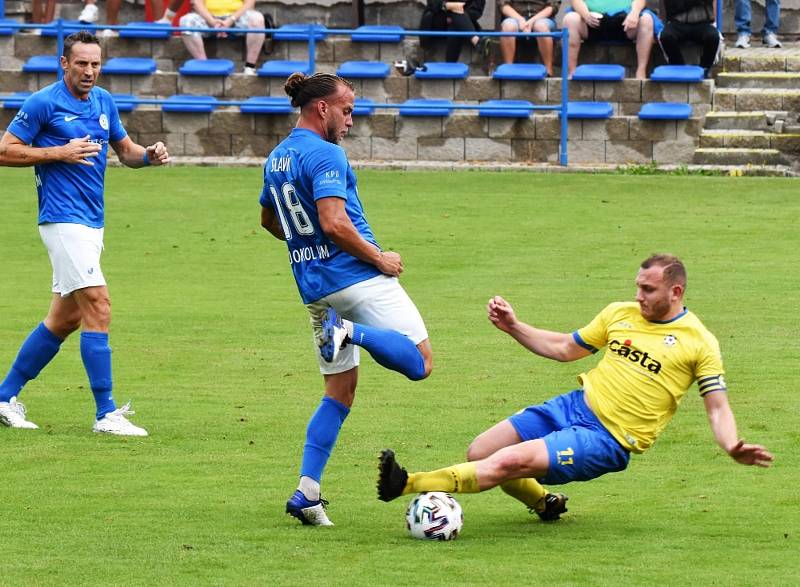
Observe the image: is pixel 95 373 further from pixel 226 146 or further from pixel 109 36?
pixel 109 36

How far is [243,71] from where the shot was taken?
24.1 metres

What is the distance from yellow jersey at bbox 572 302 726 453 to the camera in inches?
271

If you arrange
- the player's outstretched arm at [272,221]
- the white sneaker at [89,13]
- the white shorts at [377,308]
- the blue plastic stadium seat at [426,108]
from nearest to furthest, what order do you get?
the white shorts at [377,308]
the player's outstretched arm at [272,221]
the blue plastic stadium seat at [426,108]
the white sneaker at [89,13]

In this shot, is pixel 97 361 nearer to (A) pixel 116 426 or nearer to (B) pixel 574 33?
(A) pixel 116 426

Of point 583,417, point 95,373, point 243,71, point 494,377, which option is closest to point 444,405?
point 494,377

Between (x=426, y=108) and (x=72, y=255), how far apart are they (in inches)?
530

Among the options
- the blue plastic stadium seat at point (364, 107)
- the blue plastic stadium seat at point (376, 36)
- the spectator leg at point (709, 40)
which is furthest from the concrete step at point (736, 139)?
the blue plastic stadium seat at point (376, 36)

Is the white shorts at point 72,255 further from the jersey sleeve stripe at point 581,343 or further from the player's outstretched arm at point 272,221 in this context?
the jersey sleeve stripe at point 581,343

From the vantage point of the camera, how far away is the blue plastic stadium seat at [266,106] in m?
22.5

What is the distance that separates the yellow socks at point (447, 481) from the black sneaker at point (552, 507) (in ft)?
1.82

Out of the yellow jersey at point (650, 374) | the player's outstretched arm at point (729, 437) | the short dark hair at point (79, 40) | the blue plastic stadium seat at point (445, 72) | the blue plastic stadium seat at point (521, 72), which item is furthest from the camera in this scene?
the blue plastic stadium seat at point (445, 72)

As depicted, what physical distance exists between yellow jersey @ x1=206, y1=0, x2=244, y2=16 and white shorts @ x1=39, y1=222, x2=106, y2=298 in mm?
15548

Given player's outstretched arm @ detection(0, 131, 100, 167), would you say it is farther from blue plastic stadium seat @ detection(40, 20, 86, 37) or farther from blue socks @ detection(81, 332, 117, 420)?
blue plastic stadium seat @ detection(40, 20, 86, 37)

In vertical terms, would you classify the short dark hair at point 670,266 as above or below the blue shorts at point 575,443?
above
